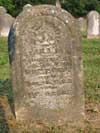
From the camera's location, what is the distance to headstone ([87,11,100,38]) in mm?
21073

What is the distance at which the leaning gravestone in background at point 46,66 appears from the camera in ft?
22.5

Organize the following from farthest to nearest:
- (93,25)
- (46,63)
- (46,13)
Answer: (93,25)
(46,63)
(46,13)

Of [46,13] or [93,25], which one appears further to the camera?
[93,25]

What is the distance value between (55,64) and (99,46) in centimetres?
1049

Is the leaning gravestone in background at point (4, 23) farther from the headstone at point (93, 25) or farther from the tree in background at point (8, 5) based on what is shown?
the tree in background at point (8, 5)

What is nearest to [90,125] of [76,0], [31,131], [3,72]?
[31,131]

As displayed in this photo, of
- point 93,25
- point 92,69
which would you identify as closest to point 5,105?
point 92,69

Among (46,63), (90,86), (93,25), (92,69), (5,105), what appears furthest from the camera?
(93,25)

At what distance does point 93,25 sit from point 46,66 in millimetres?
14421

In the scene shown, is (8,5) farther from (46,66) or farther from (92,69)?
(46,66)

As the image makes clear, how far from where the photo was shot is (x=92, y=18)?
2109 centimetres

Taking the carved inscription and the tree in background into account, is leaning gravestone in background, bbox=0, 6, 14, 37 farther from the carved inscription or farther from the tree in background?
the tree in background

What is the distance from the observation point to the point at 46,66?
274 inches

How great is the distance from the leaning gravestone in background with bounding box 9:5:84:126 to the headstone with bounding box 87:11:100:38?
46.9ft
